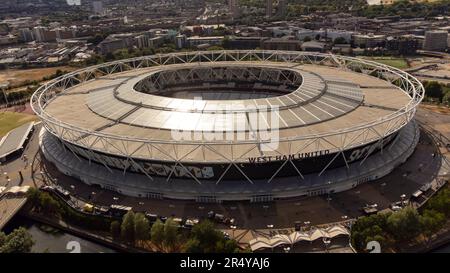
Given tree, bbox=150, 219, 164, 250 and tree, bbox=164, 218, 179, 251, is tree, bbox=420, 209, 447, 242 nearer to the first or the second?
tree, bbox=164, 218, 179, 251

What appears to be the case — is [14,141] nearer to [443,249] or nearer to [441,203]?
[441,203]

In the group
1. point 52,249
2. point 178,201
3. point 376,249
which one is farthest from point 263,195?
point 52,249

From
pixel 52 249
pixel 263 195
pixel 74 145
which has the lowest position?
pixel 52 249

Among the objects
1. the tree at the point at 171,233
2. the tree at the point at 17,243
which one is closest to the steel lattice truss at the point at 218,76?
the tree at the point at 17,243

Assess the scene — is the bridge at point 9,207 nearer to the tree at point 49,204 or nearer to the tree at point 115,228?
the tree at point 49,204

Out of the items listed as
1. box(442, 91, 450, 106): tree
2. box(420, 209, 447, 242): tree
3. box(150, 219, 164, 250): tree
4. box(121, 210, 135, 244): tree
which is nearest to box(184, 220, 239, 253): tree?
box(150, 219, 164, 250): tree

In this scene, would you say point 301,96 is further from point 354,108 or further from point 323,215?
point 323,215

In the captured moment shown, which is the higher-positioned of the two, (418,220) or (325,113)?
(325,113)

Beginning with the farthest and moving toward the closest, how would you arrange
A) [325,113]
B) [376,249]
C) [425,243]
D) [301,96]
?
[301,96], [325,113], [425,243], [376,249]
